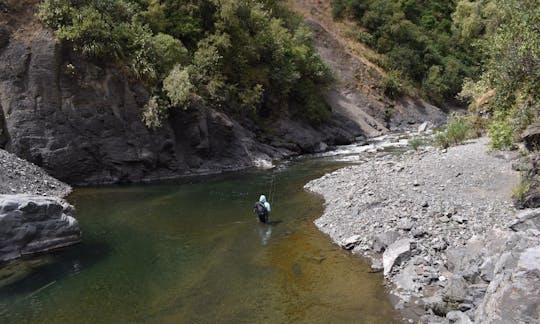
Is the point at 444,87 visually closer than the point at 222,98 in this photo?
No

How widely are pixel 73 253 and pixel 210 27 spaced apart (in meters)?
28.4

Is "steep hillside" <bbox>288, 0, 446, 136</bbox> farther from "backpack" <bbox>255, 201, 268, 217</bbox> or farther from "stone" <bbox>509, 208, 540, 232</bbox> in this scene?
"stone" <bbox>509, 208, 540, 232</bbox>

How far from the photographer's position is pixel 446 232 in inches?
577

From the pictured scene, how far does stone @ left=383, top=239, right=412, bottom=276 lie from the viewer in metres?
13.6

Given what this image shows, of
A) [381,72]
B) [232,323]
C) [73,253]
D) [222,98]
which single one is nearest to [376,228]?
[232,323]

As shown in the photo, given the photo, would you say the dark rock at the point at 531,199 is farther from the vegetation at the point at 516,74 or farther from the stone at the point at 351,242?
the stone at the point at 351,242

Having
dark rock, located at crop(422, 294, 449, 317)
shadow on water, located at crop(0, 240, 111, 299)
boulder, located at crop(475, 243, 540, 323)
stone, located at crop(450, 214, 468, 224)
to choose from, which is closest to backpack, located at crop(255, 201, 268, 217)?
shadow on water, located at crop(0, 240, 111, 299)

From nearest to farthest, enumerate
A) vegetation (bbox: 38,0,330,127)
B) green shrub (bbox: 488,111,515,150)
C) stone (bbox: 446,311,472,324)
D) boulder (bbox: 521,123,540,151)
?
1. stone (bbox: 446,311,472,324)
2. boulder (bbox: 521,123,540,151)
3. green shrub (bbox: 488,111,515,150)
4. vegetation (bbox: 38,0,330,127)

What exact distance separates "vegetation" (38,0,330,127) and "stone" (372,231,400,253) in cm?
2033

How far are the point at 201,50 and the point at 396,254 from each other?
2797 centimetres

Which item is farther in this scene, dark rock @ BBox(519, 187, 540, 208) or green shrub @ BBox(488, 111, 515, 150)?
green shrub @ BBox(488, 111, 515, 150)

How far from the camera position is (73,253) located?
1678 cm

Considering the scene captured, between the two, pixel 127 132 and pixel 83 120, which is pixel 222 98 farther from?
pixel 83 120

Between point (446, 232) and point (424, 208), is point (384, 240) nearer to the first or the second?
point (446, 232)
